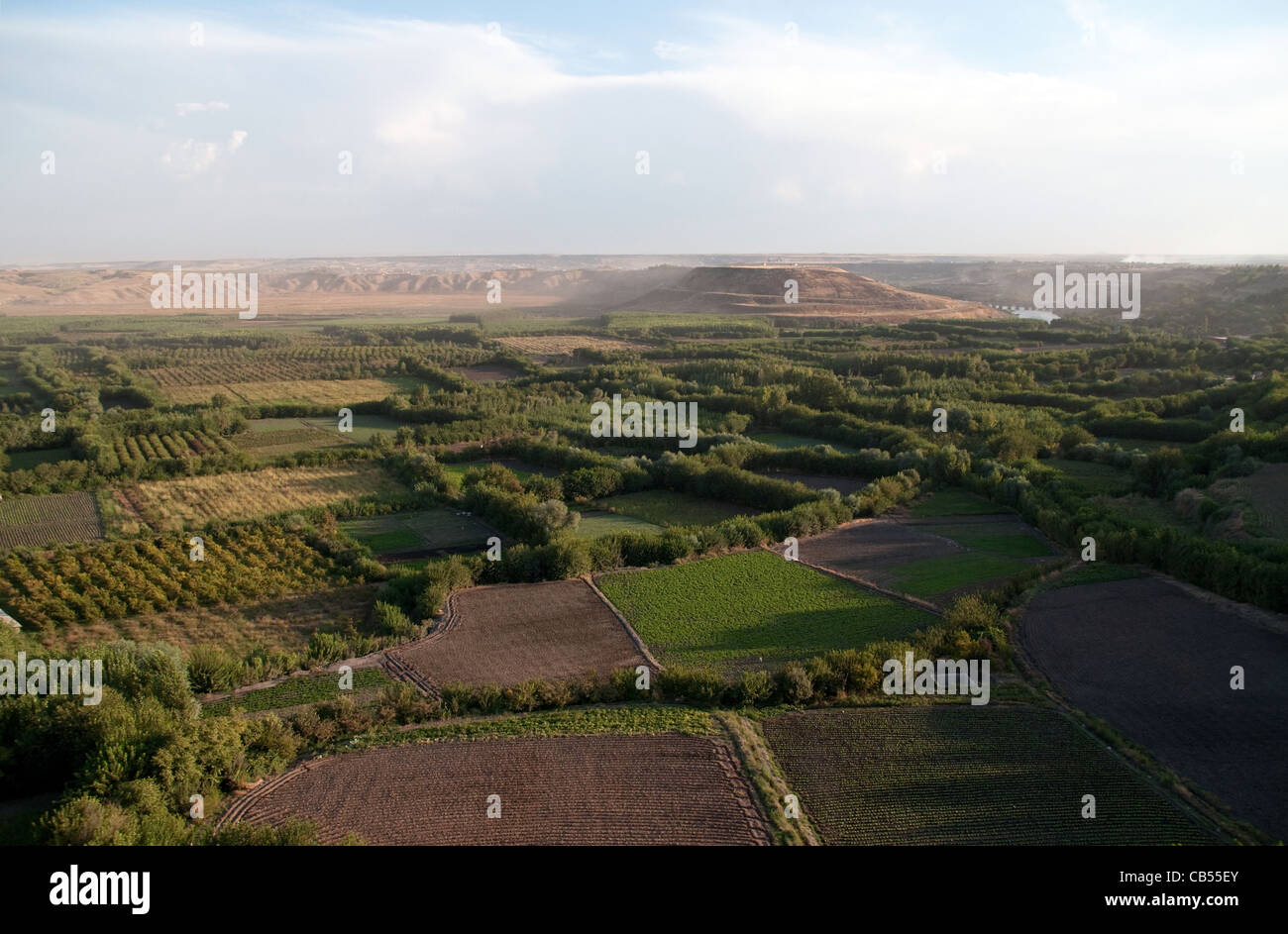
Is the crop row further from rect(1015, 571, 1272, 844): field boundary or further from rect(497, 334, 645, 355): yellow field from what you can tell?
rect(497, 334, 645, 355): yellow field

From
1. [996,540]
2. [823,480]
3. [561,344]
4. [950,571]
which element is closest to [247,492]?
[823,480]

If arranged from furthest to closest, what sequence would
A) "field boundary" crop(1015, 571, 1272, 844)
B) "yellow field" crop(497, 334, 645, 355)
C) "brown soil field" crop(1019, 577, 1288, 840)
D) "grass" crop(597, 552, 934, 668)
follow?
"yellow field" crop(497, 334, 645, 355)
"grass" crop(597, 552, 934, 668)
"brown soil field" crop(1019, 577, 1288, 840)
"field boundary" crop(1015, 571, 1272, 844)

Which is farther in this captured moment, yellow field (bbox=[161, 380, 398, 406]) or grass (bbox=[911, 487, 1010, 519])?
yellow field (bbox=[161, 380, 398, 406])

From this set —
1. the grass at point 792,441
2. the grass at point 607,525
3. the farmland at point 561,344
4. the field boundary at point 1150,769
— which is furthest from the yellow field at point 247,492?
the farmland at point 561,344

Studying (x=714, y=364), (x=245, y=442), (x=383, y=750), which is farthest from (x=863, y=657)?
(x=714, y=364)

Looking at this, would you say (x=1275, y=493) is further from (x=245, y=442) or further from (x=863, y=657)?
(x=245, y=442)

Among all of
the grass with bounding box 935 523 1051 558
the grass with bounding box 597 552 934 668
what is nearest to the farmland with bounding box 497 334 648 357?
the grass with bounding box 935 523 1051 558

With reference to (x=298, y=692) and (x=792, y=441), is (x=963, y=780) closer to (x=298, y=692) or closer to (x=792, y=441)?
(x=298, y=692)

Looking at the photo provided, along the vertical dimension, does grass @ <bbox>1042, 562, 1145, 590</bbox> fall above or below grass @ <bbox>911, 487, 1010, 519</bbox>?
below

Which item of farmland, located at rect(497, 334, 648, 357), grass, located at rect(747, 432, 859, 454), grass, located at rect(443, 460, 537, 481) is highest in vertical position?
farmland, located at rect(497, 334, 648, 357)
